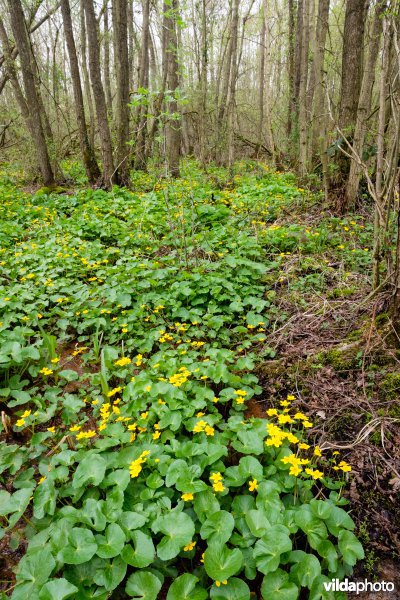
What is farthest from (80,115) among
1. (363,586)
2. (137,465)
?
(363,586)

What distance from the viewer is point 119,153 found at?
823 cm

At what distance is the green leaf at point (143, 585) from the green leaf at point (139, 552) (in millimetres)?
36

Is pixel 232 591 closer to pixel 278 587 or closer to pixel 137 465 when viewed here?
pixel 278 587

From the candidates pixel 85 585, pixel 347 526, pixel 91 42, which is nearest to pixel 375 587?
pixel 347 526

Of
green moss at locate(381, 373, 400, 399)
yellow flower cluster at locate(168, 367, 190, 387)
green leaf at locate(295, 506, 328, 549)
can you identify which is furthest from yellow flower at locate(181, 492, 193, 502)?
green moss at locate(381, 373, 400, 399)

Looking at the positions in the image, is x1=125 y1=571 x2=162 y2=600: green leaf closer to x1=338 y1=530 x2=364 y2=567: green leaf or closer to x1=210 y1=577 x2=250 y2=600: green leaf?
x1=210 y1=577 x2=250 y2=600: green leaf

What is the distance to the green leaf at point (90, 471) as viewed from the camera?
1.84 meters

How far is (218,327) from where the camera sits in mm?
3176

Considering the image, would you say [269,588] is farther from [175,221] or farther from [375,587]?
[175,221]

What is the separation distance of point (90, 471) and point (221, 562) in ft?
2.55

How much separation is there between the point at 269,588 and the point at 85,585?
75 cm

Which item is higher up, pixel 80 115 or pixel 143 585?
pixel 80 115

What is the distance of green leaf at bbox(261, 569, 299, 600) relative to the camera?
1431mm

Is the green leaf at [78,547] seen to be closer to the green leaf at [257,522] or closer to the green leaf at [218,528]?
the green leaf at [218,528]
